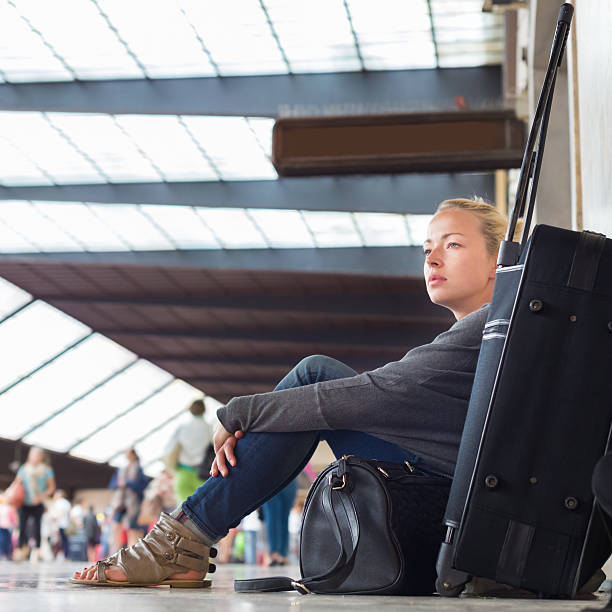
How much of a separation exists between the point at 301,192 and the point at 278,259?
13.2 feet

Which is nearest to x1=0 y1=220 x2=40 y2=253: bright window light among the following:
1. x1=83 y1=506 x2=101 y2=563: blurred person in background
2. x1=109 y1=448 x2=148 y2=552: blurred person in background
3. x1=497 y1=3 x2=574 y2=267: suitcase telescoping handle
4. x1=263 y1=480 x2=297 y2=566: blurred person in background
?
x1=83 y1=506 x2=101 y2=563: blurred person in background

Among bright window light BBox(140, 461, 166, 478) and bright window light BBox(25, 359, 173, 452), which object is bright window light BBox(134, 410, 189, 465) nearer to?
bright window light BBox(140, 461, 166, 478)

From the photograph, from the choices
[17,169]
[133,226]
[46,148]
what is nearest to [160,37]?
[46,148]

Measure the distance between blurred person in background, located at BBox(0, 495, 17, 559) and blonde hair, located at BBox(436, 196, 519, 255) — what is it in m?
11.5

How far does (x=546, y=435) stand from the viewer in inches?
70.7

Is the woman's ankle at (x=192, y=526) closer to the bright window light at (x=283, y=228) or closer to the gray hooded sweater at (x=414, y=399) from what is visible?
the gray hooded sweater at (x=414, y=399)

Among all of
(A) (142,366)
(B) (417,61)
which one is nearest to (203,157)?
(B) (417,61)

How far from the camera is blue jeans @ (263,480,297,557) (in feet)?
29.4

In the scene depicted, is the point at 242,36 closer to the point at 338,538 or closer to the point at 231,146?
the point at 231,146

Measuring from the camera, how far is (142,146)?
1538 centimetres

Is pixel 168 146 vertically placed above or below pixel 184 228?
above

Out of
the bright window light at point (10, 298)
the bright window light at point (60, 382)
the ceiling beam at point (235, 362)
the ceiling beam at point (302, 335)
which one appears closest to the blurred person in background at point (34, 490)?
the bright window light at point (10, 298)

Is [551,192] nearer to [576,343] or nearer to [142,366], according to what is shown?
[576,343]

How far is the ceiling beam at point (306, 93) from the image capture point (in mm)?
12477
